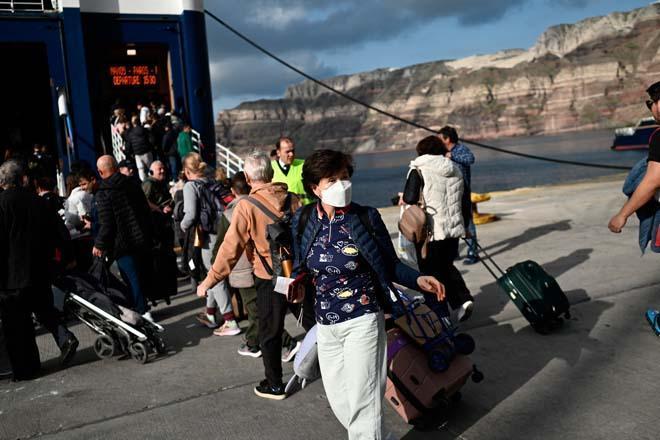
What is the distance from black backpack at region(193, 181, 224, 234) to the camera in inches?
226

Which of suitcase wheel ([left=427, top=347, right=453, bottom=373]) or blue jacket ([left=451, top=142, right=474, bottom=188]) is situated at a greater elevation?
blue jacket ([left=451, top=142, right=474, bottom=188])

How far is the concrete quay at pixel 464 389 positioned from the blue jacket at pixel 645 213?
85 cm

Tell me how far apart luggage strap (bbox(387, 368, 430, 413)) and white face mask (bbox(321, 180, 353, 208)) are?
3.51 ft

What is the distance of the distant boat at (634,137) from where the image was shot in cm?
7744

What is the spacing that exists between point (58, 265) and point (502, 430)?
3652 mm

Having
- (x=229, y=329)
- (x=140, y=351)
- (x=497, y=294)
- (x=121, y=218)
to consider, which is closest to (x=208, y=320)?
(x=229, y=329)

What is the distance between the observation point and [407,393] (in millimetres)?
3299

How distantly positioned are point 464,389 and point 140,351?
8.45 ft

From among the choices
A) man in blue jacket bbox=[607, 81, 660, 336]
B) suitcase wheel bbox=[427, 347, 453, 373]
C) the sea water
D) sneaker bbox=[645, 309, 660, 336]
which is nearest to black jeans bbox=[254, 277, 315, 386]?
suitcase wheel bbox=[427, 347, 453, 373]

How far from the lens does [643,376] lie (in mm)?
3846

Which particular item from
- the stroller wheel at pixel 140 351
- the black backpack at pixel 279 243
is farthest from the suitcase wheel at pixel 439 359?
the stroller wheel at pixel 140 351

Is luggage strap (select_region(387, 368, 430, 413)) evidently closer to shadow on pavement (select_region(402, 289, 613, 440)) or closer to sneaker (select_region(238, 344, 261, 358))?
shadow on pavement (select_region(402, 289, 613, 440))

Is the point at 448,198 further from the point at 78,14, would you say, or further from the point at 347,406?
the point at 78,14

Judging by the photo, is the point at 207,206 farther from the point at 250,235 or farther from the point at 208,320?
the point at 250,235
